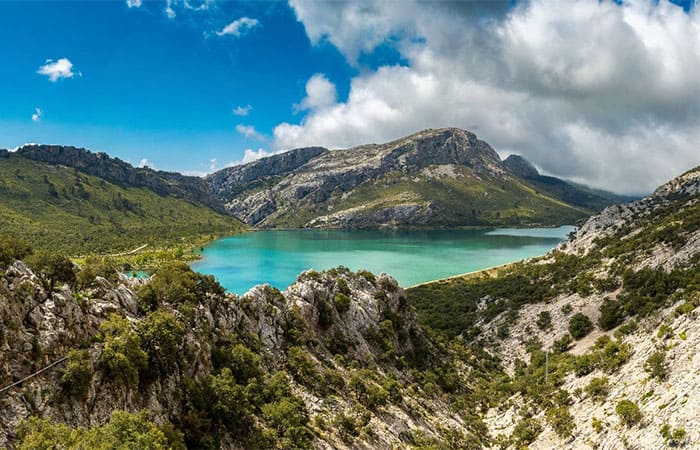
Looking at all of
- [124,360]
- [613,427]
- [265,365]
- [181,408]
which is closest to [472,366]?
[613,427]

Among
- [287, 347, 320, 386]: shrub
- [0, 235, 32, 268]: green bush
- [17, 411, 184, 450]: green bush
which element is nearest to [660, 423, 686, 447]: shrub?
[287, 347, 320, 386]: shrub

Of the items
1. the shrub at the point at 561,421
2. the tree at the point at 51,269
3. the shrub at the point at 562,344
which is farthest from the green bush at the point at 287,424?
the shrub at the point at 562,344

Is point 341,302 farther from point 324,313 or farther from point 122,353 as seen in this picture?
point 122,353

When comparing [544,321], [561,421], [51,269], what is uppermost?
[51,269]

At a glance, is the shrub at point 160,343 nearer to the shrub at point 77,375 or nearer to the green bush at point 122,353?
the green bush at point 122,353

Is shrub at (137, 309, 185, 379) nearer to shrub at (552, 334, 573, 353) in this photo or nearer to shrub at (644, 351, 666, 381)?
shrub at (644, 351, 666, 381)

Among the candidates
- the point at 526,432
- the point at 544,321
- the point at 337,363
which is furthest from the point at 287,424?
the point at 544,321

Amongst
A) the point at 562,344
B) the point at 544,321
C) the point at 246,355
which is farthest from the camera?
the point at 544,321
